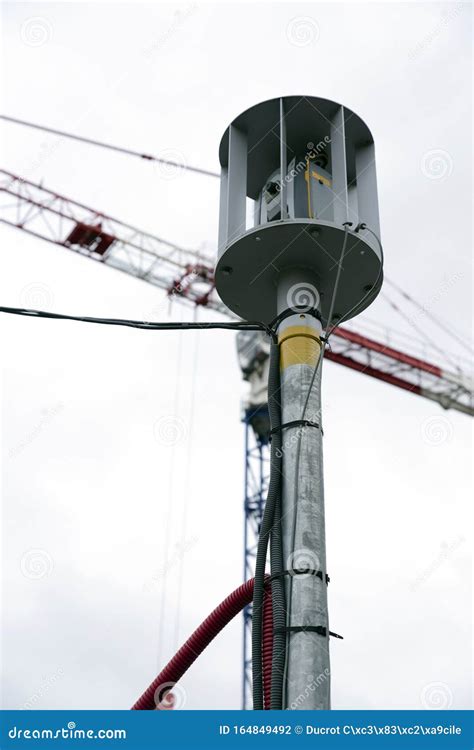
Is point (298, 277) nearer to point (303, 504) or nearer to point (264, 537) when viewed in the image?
point (303, 504)

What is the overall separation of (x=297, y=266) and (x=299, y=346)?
894 mm

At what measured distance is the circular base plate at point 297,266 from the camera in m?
7.16

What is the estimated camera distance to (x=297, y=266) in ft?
24.5

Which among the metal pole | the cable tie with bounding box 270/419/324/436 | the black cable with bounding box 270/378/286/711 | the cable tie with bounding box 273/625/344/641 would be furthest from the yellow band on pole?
the cable tie with bounding box 273/625/344/641

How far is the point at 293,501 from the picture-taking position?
644 cm

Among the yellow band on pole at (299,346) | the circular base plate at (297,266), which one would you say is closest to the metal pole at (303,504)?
the yellow band on pole at (299,346)

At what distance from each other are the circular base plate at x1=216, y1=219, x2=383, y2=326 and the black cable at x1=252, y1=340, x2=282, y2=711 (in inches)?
34.8

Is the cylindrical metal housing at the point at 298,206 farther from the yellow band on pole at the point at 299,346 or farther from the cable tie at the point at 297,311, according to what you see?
the yellow band on pole at the point at 299,346

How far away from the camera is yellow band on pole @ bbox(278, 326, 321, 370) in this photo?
277 inches

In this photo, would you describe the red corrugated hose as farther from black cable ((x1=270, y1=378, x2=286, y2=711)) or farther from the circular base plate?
the circular base plate

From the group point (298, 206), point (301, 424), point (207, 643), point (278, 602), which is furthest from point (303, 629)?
point (298, 206)

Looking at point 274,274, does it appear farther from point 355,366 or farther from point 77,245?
point 355,366

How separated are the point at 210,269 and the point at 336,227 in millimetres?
37611

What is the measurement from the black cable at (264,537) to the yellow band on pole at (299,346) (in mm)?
178
